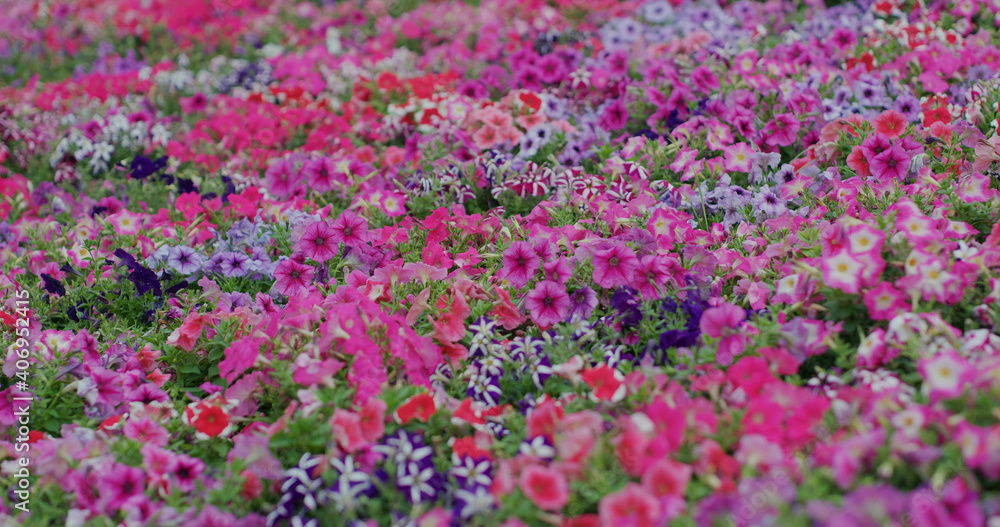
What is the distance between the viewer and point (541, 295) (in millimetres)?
3043

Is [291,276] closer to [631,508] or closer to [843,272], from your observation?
[631,508]

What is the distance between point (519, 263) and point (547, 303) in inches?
9.9

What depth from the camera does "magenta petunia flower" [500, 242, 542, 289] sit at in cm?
317

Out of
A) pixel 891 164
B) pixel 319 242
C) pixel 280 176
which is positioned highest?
pixel 891 164

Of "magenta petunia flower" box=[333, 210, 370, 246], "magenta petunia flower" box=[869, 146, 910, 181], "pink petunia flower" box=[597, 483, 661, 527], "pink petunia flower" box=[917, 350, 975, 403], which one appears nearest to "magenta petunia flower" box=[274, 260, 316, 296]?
"magenta petunia flower" box=[333, 210, 370, 246]

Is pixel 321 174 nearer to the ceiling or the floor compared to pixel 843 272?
nearer to the floor

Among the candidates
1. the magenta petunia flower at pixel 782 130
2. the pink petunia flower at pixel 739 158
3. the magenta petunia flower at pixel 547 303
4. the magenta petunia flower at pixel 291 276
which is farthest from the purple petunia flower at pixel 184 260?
the magenta petunia flower at pixel 782 130

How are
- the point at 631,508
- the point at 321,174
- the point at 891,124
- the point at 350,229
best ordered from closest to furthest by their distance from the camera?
the point at 631,508 → the point at 350,229 → the point at 891,124 → the point at 321,174

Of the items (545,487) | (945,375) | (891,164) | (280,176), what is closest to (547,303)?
(545,487)

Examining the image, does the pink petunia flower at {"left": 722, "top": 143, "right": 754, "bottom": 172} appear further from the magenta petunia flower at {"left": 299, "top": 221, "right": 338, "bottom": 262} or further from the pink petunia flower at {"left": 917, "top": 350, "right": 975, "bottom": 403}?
the magenta petunia flower at {"left": 299, "top": 221, "right": 338, "bottom": 262}


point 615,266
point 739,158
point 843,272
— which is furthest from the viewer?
point 739,158

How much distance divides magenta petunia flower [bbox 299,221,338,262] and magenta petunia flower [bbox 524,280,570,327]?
Answer: 3.46 feet

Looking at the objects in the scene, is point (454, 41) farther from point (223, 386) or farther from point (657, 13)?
point (223, 386)

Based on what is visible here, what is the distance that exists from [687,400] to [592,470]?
1.48 ft
